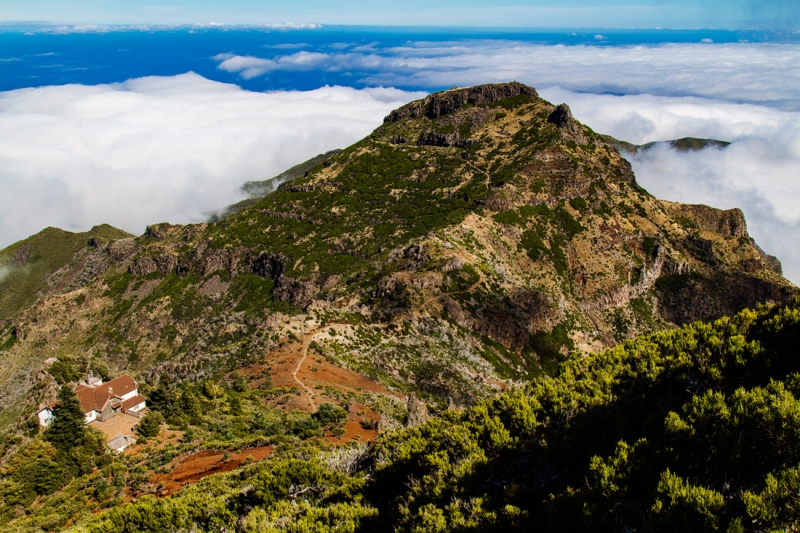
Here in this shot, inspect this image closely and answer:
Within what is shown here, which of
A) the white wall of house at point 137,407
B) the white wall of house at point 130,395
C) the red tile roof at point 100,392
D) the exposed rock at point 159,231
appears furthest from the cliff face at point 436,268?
the white wall of house at point 137,407

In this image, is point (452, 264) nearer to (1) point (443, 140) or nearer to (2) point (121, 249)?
(1) point (443, 140)

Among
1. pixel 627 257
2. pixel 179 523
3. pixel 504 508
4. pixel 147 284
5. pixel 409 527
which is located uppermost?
pixel 504 508

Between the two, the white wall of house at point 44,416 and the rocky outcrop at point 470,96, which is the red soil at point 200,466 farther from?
the rocky outcrop at point 470,96

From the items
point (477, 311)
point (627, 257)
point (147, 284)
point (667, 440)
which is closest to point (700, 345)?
point (667, 440)

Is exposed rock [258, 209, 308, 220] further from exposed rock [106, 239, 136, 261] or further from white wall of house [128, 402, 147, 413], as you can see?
white wall of house [128, 402, 147, 413]

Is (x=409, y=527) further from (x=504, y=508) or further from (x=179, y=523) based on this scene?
(x=179, y=523)
